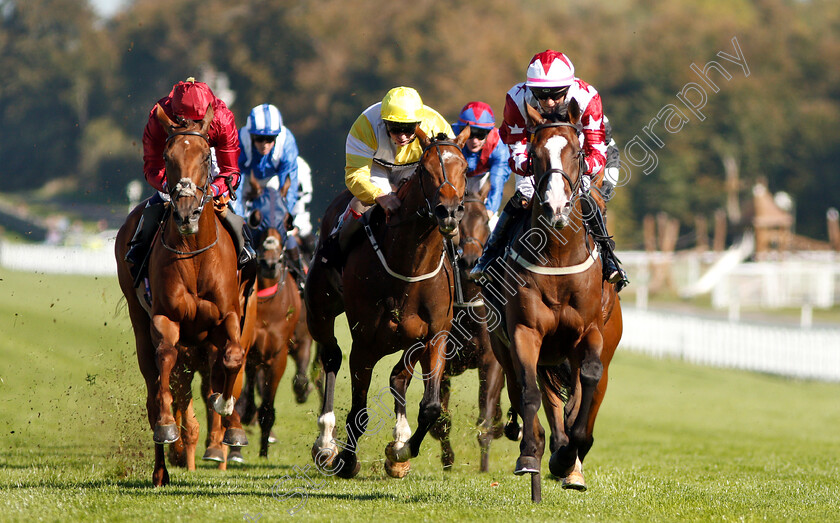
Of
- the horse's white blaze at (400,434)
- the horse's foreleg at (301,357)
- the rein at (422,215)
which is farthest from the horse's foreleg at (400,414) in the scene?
the horse's foreleg at (301,357)

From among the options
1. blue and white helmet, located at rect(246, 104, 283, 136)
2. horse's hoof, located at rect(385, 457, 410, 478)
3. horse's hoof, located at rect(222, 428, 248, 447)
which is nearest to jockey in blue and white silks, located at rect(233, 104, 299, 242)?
blue and white helmet, located at rect(246, 104, 283, 136)

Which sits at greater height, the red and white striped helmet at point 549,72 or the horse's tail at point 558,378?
the red and white striped helmet at point 549,72

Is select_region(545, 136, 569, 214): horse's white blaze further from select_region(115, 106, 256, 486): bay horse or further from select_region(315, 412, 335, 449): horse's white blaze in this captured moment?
select_region(315, 412, 335, 449): horse's white blaze

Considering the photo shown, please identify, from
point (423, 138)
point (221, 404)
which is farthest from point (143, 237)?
point (423, 138)

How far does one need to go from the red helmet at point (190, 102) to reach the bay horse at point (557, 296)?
7.04 feet

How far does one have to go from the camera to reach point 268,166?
9.75 m

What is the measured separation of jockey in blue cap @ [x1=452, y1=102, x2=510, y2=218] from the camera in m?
8.91

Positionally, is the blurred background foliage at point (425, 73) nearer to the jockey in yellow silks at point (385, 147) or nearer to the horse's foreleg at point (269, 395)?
the horse's foreleg at point (269, 395)

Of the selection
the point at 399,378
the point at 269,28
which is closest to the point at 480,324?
the point at 399,378

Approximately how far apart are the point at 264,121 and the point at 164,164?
239cm

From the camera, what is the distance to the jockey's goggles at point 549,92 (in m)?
6.77

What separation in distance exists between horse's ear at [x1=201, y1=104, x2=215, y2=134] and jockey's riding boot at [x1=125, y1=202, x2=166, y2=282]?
2.32 ft

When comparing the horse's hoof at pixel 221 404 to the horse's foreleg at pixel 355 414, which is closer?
the horse's hoof at pixel 221 404

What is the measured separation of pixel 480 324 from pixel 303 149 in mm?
34348
